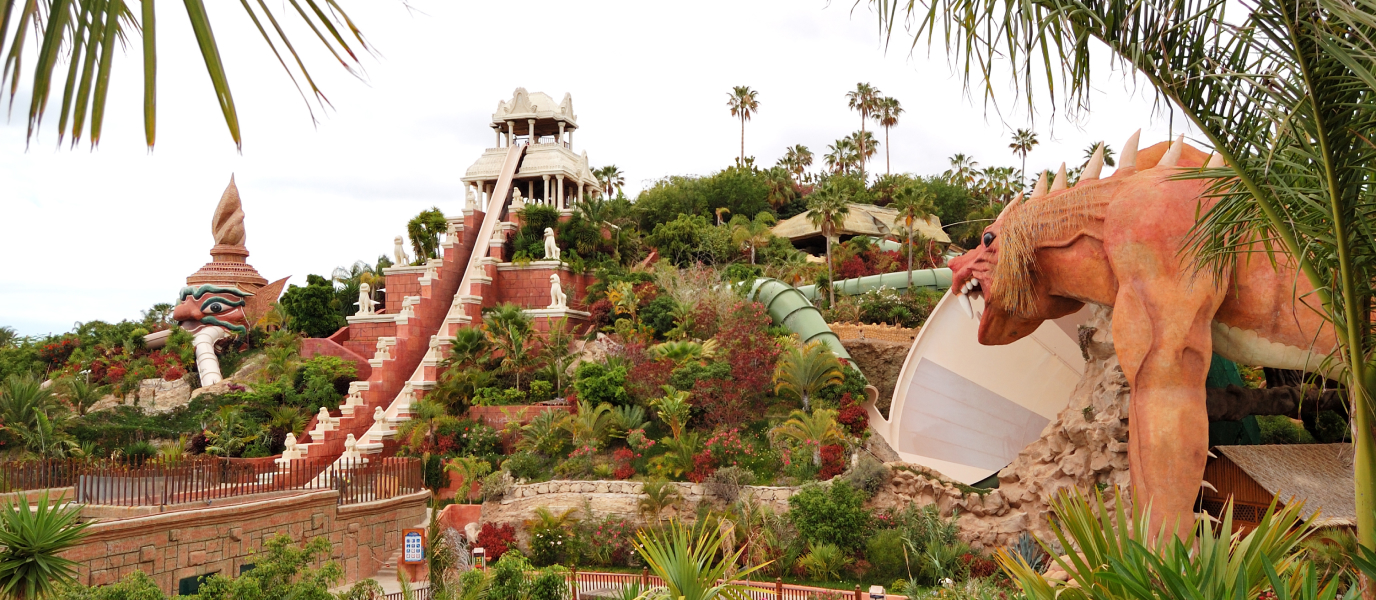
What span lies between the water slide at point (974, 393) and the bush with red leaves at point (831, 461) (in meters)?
1.26

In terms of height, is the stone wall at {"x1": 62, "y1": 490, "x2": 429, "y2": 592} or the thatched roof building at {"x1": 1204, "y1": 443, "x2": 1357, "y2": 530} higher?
the thatched roof building at {"x1": 1204, "y1": 443, "x2": 1357, "y2": 530}

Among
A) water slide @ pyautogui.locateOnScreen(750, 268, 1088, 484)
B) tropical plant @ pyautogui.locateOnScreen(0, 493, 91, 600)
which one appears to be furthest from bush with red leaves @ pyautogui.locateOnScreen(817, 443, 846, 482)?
tropical plant @ pyautogui.locateOnScreen(0, 493, 91, 600)

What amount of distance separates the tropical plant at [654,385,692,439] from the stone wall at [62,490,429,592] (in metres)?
5.40

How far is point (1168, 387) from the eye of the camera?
10.1 meters

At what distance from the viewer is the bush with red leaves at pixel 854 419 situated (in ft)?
60.7

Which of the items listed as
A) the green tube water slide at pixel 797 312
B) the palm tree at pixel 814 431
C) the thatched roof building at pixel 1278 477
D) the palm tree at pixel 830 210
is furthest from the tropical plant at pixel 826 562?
the palm tree at pixel 830 210

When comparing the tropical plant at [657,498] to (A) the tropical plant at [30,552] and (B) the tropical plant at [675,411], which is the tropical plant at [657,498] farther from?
(A) the tropical plant at [30,552]

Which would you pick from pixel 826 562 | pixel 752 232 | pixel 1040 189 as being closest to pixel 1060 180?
pixel 1040 189

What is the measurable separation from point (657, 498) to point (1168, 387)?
8.79m

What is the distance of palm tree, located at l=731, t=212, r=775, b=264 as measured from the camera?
3344 cm

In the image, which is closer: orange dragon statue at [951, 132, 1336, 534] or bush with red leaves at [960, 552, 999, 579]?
orange dragon statue at [951, 132, 1336, 534]

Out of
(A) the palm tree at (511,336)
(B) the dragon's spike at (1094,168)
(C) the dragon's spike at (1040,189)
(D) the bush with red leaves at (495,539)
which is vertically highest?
(B) the dragon's spike at (1094,168)

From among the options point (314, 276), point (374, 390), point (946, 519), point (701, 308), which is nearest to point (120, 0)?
point (946, 519)

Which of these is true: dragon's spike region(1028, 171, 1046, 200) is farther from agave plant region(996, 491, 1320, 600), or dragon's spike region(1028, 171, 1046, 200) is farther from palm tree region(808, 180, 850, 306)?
palm tree region(808, 180, 850, 306)
